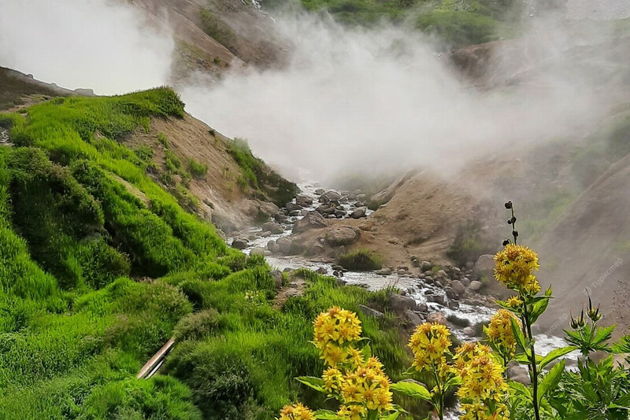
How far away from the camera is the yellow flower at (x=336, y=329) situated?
2477 mm

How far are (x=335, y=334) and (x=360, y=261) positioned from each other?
1433 cm

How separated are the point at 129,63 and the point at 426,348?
39138 mm

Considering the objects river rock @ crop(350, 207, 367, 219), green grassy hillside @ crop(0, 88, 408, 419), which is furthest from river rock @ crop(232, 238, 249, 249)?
river rock @ crop(350, 207, 367, 219)

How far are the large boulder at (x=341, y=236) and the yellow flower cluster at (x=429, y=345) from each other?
14.8 metres

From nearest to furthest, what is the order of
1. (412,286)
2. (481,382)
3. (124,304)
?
(481,382), (124,304), (412,286)

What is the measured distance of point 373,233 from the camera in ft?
63.0

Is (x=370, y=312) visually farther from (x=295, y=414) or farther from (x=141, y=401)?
(x=295, y=414)

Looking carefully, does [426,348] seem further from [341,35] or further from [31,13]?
[341,35]

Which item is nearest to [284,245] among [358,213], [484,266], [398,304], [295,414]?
[358,213]

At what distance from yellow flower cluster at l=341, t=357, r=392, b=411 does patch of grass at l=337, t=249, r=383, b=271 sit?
14.3 m

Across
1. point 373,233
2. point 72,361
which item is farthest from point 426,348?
point 373,233

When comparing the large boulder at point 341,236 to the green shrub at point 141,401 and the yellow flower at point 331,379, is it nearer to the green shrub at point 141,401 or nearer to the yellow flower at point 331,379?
the green shrub at point 141,401

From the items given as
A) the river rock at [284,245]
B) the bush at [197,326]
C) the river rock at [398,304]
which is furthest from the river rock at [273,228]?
the bush at [197,326]

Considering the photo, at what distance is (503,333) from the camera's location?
9.69 ft
